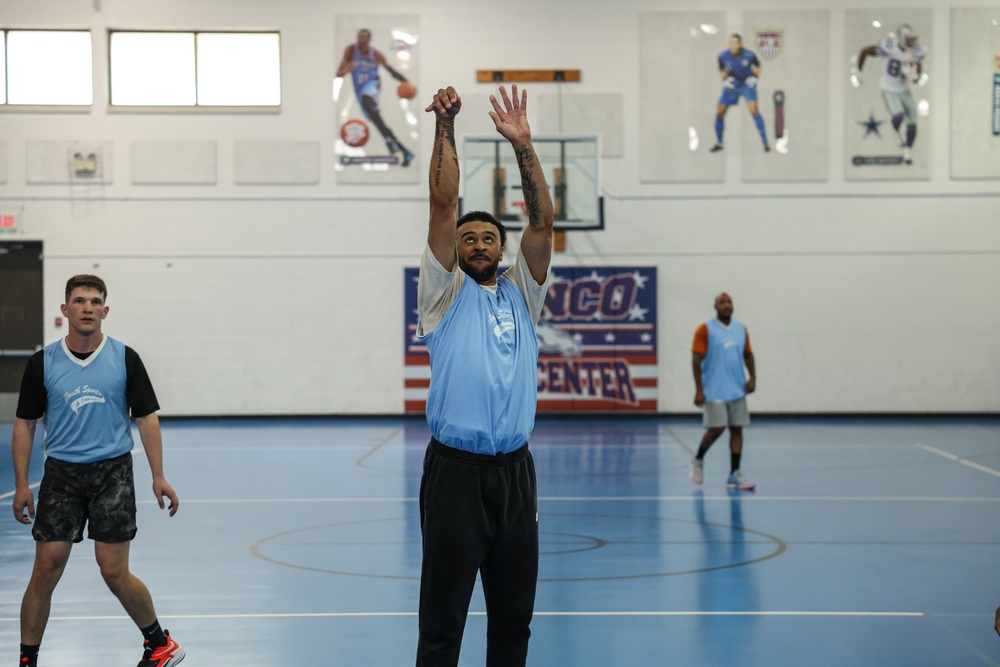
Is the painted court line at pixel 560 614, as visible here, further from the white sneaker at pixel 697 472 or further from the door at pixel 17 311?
the door at pixel 17 311

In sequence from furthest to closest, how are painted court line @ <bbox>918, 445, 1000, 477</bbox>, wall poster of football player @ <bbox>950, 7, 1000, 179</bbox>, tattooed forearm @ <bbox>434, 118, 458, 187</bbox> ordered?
wall poster of football player @ <bbox>950, 7, 1000, 179</bbox>
painted court line @ <bbox>918, 445, 1000, 477</bbox>
tattooed forearm @ <bbox>434, 118, 458, 187</bbox>

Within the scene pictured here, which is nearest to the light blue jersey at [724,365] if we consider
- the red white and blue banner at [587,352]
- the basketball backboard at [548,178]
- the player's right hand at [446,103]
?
the basketball backboard at [548,178]

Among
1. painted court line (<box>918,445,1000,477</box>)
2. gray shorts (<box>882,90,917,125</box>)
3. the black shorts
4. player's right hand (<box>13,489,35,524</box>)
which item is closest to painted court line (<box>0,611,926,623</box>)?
the black shorts

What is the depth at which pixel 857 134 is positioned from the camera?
70.4 feet

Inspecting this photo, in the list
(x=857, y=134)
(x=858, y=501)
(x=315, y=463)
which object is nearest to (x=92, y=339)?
(x=858, y=501)

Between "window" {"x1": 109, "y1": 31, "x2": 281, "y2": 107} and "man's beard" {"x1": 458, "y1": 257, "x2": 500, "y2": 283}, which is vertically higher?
"window" {"x1": 109, "y1": 31, "x2": 281, "y2": 107}

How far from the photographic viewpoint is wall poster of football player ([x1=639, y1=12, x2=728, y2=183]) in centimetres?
2148

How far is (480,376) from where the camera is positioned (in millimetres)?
4203

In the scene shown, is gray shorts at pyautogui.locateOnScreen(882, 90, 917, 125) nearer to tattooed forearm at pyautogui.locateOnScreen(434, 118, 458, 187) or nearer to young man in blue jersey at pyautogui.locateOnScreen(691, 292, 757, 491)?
young man in blue jersey at pyautogui.locateOnScreen(691, 292, 757, 491)

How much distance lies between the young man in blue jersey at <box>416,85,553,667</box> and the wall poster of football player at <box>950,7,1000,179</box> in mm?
19310

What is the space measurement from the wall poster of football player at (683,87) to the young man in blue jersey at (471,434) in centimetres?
1760

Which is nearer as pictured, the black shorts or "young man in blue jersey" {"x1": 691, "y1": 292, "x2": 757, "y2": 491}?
the black shorts

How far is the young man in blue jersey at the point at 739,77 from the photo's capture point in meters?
21.4

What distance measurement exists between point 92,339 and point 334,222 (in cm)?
1618
